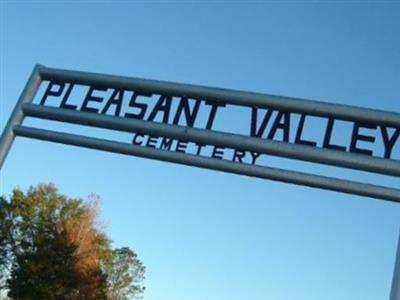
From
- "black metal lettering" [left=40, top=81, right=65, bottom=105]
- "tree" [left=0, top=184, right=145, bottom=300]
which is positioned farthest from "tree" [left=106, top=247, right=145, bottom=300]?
"black metal lettering" [left=40, top=81, right=65, bottom=105]

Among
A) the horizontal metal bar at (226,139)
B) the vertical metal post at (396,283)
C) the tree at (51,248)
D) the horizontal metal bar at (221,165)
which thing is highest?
the tree at (51,248)

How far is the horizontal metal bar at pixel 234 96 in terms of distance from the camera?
596 centimetres

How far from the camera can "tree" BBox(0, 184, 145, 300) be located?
3634cm

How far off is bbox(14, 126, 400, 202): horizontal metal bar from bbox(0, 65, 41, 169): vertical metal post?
0.10 metres

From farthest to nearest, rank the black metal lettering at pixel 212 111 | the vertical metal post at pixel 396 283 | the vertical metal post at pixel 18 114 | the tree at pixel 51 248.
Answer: the tree at pixel 51 248, the vertical metal post at pixel 18 114, the black metal lettering at pixel 212 111, the vertical metal post at pixel 396 283

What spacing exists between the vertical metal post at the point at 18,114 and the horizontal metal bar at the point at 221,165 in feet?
0.33

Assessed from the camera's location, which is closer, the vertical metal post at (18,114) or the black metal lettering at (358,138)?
the black metal lettering at (358,138)

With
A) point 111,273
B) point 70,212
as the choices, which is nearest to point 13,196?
point 70,212

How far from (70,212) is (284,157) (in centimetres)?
3928

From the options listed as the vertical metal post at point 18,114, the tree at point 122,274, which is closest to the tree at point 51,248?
the tree at point 122,274

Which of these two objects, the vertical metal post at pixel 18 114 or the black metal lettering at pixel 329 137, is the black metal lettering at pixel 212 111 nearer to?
the black metal lettering at pixel 329 137

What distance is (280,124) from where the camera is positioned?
625cm

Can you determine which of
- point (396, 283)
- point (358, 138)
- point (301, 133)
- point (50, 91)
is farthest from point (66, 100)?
point (396, 283)

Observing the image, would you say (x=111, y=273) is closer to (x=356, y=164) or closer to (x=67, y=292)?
(x=67, y=292)
